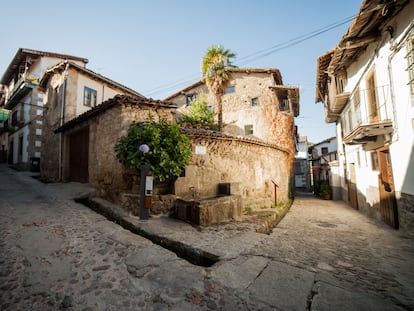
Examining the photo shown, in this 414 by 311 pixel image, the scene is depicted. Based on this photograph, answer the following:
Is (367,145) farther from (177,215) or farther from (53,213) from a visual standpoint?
(53,213)

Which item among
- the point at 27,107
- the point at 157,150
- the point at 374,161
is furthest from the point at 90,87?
the point at 374,161

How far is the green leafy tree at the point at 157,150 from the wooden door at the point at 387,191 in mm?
6554

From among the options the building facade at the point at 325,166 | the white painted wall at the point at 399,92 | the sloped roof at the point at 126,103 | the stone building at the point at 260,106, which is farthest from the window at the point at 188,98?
the white painted wall at the point at 399,92

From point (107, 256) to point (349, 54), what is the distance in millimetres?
10589

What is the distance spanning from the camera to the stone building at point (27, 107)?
14102mm

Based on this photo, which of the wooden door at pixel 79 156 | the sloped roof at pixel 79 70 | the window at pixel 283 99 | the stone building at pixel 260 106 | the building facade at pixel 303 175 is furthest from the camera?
the building facade at pixel 303 175

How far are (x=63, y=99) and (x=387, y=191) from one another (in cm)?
1631

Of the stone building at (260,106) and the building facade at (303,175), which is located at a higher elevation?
the stone building at (260,106)

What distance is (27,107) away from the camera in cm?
1505

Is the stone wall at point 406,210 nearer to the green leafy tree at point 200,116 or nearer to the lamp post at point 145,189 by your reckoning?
the lamp post at point 145,189

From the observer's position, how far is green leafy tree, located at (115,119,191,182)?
17.7 feet

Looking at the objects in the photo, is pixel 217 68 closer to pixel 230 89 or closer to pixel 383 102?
pixel 230 89

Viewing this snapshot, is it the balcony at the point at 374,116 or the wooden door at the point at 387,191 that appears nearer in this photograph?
the balcony at the point at 374,116

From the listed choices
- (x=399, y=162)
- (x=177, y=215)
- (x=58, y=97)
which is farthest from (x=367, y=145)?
(x=58, y=97)
